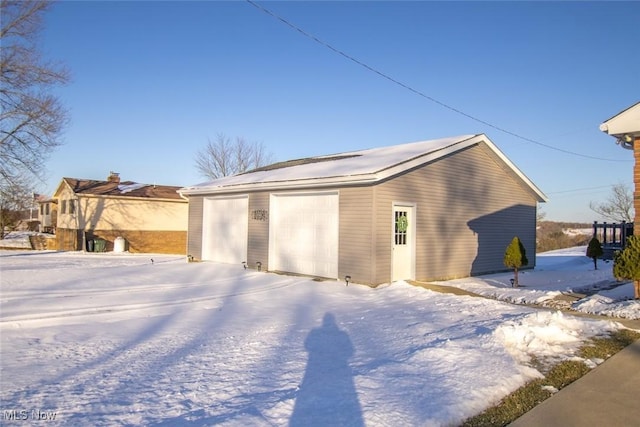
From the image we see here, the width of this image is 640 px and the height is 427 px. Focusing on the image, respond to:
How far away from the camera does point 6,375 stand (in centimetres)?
499

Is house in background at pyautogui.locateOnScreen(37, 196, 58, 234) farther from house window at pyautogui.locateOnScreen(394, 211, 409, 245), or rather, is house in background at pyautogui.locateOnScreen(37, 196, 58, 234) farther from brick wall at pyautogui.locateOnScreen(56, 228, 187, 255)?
house window at pyautogui.locateOnScreen(394, 211, 409, 245)

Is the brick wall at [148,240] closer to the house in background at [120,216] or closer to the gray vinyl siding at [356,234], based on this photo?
the house in background at [120,216]

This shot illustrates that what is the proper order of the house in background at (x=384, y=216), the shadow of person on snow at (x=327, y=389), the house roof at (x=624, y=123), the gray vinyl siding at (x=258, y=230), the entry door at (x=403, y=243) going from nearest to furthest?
the shadow of person on snow at (x=327, y=389), the house roof at (x=624, y=123), the house in background at (x=384, y=216), the entry door at (x=403, y=243), the gray vinyl siding at (x=258, y=230)

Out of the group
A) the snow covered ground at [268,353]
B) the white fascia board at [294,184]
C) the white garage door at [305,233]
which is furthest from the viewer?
the white garage door at [305,233]

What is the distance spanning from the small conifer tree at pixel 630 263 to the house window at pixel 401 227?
16.4 ft

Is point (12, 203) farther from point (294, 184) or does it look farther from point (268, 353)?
point (268, 353)

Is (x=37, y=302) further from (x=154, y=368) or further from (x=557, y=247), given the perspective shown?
(x=557, y=247)

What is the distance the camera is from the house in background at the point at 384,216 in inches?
471

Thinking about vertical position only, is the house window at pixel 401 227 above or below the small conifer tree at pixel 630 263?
above

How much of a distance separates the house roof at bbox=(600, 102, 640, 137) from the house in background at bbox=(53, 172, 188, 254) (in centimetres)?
2226

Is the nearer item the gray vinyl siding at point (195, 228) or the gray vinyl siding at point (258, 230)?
the gray vinyl siding at point (258, 230)

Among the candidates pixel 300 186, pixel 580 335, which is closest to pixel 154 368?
pixel 580 335

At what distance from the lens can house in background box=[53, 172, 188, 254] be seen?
27.3m

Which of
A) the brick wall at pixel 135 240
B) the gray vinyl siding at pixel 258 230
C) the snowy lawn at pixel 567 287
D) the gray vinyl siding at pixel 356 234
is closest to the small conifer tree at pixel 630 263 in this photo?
the snowy lawn at pixel 567 287
